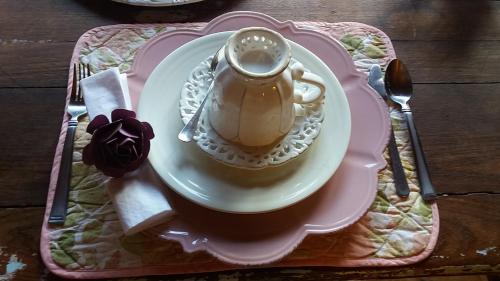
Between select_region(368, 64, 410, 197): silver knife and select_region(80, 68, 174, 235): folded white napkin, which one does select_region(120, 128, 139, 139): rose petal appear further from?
select_region(368, 64, 410, 197): silver knife

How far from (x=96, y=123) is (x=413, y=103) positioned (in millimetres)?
422

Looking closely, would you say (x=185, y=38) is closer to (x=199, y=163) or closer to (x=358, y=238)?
(x=199, y=163)

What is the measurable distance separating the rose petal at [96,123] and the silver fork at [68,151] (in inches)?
2.9

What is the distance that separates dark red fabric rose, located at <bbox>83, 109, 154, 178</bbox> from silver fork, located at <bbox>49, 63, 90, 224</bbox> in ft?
0.21

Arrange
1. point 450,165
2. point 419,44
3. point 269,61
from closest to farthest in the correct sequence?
point 269,61
point 450,165
point 419,44

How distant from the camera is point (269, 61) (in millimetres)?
496

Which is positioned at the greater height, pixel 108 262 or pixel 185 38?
pixel 185 38

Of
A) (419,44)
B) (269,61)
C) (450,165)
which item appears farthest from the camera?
(419,44)

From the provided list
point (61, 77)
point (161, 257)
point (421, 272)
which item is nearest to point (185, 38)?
Result: point (61, 77)

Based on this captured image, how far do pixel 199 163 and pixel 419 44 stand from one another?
0.42 m

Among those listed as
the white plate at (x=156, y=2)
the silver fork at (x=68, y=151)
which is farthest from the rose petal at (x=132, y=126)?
the white plate at (x=156, y=2)

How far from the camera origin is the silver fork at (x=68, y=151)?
540mm

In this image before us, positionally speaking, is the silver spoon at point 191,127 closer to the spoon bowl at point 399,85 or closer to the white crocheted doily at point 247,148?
the white crocheted doily at point 247,148

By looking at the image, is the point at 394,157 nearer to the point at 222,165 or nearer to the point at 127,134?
the point at 222,165
